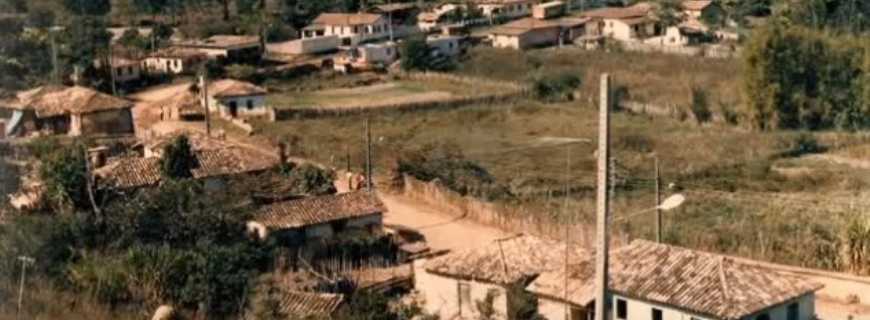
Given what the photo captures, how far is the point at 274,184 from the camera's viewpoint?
61.3 ft

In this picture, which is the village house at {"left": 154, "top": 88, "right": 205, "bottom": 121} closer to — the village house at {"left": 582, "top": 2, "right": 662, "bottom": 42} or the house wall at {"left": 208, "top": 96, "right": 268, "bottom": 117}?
the house wall at {"left": 208, "top": 96, "right": 268, "bottom": 117}

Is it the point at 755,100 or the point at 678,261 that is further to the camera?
the point at 755,100

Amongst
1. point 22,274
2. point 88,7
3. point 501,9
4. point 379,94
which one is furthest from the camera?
point 501,9

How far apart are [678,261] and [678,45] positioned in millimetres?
26988

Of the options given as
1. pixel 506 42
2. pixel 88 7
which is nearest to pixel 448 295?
pixel 506 42

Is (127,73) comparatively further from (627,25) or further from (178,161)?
(627,25)

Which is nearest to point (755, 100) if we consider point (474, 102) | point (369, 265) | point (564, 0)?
point (474, 102)

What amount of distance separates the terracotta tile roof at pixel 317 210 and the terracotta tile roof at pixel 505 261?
224cm

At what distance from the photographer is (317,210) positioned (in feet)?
54.3

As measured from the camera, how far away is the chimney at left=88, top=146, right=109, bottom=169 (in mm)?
18969

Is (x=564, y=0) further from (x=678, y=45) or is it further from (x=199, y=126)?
(x=199, y=126)

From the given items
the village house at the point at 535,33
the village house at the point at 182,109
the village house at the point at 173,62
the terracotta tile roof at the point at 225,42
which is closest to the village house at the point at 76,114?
the village house at the point at 182,109

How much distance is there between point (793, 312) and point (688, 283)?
110 cm

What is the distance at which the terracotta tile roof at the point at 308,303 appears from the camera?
12.3 meters
